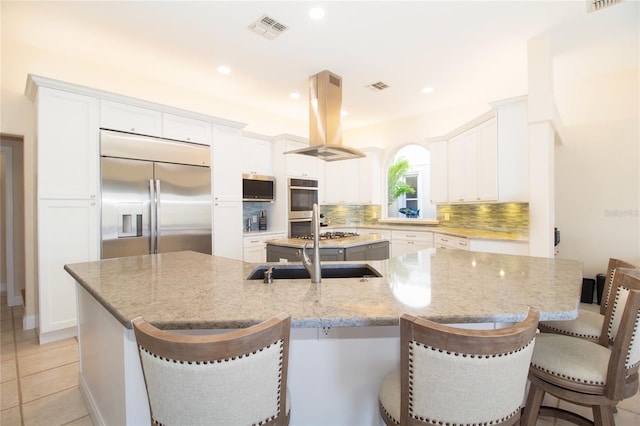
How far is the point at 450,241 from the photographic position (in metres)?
4.60

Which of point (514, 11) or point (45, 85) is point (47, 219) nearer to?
point (45, 85)

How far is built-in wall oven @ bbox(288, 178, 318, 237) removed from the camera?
5320 mm

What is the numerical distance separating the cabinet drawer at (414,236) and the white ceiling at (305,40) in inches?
91.8

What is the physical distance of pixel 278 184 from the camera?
5.40 meters

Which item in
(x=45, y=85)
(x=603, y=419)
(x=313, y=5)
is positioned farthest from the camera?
(x=45, y=85)

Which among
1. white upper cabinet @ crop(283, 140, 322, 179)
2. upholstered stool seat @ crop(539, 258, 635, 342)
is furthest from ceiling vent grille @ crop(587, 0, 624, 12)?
white upper cabinet @ crop(283, 140, 322, 179)

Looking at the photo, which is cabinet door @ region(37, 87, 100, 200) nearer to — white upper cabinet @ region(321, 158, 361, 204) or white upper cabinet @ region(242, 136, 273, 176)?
white upper cabinet @ region(242, 136, 273, 176)

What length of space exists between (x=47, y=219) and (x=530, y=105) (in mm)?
5121

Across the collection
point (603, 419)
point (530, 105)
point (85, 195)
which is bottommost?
point (603, 419)

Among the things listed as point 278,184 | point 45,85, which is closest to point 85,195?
point 45,85

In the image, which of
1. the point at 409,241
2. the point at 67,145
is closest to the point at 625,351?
the point at 409,241

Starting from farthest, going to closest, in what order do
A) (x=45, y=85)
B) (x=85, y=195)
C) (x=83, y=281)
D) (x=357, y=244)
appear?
1. (x=357, y=244)
2. (x=85, y=195)
3. (x=45, y=85)
4. (x=83, y=281)

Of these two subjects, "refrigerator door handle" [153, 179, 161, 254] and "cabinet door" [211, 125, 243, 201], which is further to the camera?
"cabinet door" [211, 125, 243, 201]

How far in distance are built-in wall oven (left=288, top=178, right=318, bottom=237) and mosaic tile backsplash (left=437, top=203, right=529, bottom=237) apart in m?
2.52
